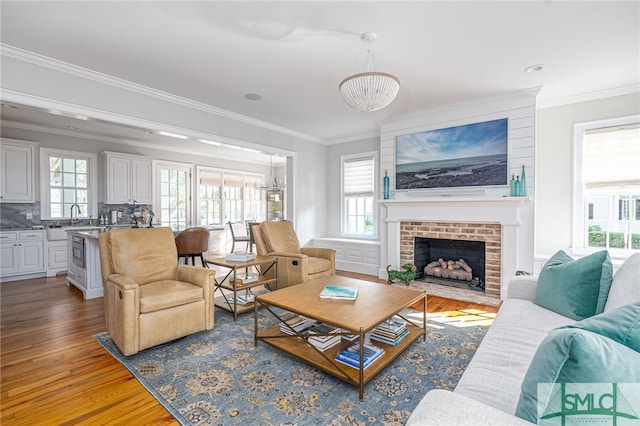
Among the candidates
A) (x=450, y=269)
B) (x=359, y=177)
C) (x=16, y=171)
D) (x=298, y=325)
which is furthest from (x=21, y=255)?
(x=450, y=269)

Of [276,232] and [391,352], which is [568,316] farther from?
[276,232]

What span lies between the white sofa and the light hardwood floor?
51.2 inches

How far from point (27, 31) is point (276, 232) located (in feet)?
9.85

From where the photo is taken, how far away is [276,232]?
165 inches

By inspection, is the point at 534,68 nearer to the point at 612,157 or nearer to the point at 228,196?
the point at 612,157

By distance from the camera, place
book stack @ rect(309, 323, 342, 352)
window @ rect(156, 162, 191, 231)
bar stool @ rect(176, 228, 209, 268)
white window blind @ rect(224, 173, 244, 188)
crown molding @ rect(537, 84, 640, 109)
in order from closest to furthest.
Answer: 1. book stack @ rect(309, 323, 342, 352)
2. crown molding @ rect(537, 84, 640, 109)
3. bar stool @ rect(176, 228, 209, 268)
4. window @ rect(156, 162, 191, 231)
5. white window blind @ rect(224, 173, 244, 188)

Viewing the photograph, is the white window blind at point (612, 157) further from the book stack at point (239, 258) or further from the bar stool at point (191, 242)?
the bar stool at point (191, 242)

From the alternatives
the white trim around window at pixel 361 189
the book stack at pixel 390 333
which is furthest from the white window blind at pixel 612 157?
the book stack at pixel 390 333

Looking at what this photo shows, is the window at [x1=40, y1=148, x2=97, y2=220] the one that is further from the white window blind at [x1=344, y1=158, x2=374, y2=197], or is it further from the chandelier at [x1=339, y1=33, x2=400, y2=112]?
the chandelier at [x1=339, y1=33, x2=400, y2=112]

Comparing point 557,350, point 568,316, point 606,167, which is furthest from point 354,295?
point 606,167

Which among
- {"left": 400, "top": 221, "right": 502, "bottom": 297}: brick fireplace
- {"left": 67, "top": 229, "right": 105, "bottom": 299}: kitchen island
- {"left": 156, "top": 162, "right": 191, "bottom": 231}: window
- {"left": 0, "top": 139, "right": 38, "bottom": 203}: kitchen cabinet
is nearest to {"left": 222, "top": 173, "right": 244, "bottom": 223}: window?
{"left": 156, "top": 162, "right": 191, "bottom": 231}: window

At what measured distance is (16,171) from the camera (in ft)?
16.2

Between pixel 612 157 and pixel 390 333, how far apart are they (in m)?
3.67

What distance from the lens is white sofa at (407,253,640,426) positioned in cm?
88
